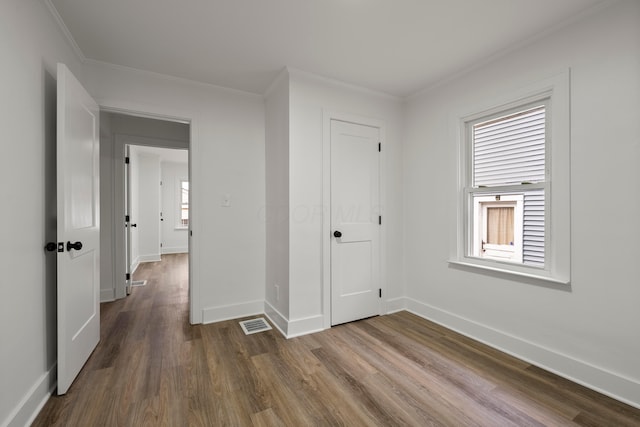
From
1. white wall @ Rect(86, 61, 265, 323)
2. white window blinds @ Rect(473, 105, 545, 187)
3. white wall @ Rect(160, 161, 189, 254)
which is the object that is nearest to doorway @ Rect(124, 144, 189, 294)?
white wall @ Rect(160, 161, 189, 254)

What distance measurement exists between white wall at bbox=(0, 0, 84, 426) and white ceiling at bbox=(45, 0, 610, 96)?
426 millimetres

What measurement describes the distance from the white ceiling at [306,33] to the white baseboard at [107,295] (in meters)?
2.79

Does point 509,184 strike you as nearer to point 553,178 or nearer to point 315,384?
point 553,178

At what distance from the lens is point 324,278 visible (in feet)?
9.36

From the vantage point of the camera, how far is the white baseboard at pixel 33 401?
1.44 meters

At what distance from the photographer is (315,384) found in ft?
6.36

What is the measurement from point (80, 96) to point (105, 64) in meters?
0.73

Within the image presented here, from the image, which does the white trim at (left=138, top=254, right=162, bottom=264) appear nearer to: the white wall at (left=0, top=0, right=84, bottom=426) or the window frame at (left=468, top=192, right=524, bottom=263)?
the white wall at (left=0, top=0, right=84, bottom=426)

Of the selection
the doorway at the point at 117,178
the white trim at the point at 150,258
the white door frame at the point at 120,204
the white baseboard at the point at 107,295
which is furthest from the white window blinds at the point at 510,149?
the white trim at the point at 150,258

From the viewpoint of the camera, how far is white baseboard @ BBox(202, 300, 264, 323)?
296 centimetres

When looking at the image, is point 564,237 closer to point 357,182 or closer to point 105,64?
point 357,182

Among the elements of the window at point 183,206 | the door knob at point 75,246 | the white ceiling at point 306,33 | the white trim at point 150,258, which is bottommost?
the white trim at point 150,258

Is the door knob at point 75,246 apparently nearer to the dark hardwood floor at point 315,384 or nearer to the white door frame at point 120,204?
the dark hardwood floor at point 315,384

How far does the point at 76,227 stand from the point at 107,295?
90.5 inches
